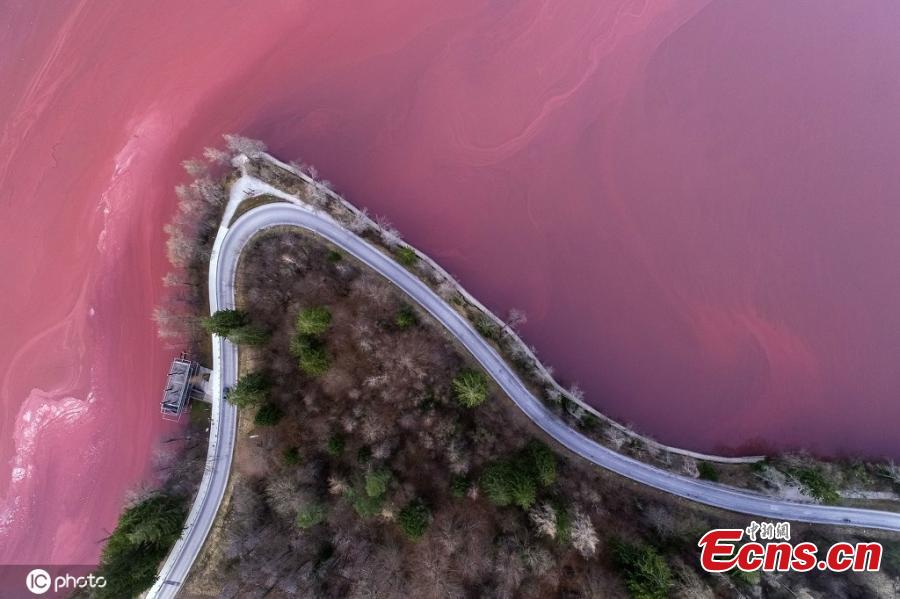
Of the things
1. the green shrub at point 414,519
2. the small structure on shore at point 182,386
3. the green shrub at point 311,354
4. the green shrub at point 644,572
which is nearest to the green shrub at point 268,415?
the green shrub at point 311,354

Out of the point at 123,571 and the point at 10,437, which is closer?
the point at 123,571

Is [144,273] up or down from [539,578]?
up

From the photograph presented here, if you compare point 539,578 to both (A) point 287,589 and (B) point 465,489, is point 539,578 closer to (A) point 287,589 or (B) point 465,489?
(B) point 465,489

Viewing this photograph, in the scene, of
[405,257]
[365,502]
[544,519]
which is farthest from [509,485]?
[405,257]

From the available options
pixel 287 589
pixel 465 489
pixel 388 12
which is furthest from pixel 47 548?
pixel 388 12

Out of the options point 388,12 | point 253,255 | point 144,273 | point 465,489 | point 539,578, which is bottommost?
point 539,578

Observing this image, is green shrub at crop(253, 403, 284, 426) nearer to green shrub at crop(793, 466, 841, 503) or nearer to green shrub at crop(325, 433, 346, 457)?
green shrub at crop(325, 433, 346, 457)

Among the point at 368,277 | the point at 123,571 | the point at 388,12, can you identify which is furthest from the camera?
the point at 388,12

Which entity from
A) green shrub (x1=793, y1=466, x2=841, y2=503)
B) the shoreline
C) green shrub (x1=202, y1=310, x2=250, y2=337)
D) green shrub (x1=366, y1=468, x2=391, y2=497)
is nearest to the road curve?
the shoreline
